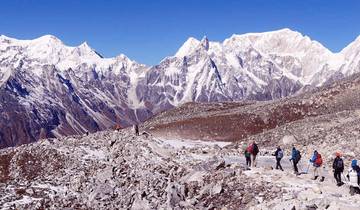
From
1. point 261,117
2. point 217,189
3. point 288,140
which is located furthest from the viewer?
point 261,117

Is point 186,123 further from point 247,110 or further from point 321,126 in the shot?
point 321,126

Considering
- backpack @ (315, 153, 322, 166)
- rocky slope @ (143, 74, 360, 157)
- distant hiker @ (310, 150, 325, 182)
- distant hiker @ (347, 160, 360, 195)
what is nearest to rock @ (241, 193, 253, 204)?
distant hiker @ (310, 150, 325, 182)

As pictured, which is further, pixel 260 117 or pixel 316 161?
pixel 260 117

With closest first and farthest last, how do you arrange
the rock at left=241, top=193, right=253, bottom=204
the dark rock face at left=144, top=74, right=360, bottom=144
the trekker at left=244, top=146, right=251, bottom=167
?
1. the rock at left=241, top=193, right=253, bottom=204
2. the trekker at left=244, top=146, right=251, bottom=167
3. the dark rock face at left=144, top=74, right=360, bottom=144

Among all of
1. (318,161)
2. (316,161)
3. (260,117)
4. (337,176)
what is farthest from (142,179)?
(260,117)

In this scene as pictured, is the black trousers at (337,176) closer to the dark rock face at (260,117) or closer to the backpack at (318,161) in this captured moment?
the backpack at (318,161)

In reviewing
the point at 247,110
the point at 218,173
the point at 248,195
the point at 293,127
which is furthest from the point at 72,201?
the point at 247,110

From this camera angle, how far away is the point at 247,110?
111 m

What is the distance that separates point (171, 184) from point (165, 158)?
811cm

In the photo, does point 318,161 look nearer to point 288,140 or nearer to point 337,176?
point 337,176

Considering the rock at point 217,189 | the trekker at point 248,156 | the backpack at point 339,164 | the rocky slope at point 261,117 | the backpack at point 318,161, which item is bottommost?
the rock at point 217,189

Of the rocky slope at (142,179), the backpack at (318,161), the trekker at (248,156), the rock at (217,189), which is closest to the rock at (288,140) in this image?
the rocky slope at (142,179)

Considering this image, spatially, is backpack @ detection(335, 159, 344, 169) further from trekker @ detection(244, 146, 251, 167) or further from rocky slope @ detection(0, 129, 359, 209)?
trekker @ detection(244, 146, 251, 167)

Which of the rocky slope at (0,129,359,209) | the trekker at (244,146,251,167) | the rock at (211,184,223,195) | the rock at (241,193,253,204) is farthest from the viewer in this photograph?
the trekker at (244,146,251,167)
